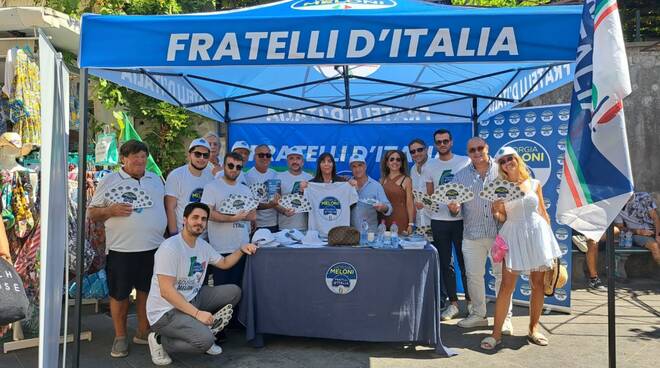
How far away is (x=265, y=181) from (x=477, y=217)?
2.24 m

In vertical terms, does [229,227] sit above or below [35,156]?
below

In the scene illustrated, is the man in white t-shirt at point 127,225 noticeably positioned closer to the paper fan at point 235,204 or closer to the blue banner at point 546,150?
the paper fan at point 235,204

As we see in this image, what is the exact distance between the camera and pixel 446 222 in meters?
4.91

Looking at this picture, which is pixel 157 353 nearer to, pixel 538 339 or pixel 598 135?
pixel 538 339

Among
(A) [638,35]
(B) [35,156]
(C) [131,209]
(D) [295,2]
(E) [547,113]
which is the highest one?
(A) [638,35]

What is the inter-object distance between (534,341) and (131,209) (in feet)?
11.9

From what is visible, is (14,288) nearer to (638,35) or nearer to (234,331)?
(234,331)

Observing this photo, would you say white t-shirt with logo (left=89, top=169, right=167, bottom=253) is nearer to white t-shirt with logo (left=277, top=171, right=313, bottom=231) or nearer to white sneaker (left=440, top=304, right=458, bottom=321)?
white t-shirt with logo (left=277, top=171, right=313, bottom=231)

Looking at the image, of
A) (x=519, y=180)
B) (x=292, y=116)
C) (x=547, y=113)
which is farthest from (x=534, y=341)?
(x=292, y=116)

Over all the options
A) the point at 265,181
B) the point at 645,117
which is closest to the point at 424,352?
the point at 265,181

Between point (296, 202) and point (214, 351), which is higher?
point (296, 202)

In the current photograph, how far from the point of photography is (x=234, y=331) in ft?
15.5

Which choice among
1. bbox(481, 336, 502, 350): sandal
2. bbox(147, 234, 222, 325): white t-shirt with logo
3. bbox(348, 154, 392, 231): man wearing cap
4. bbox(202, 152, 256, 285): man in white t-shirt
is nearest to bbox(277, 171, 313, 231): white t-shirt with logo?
bbox(348, 154, 392, 231): man wearing cap

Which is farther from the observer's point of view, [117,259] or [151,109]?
[151,109]
